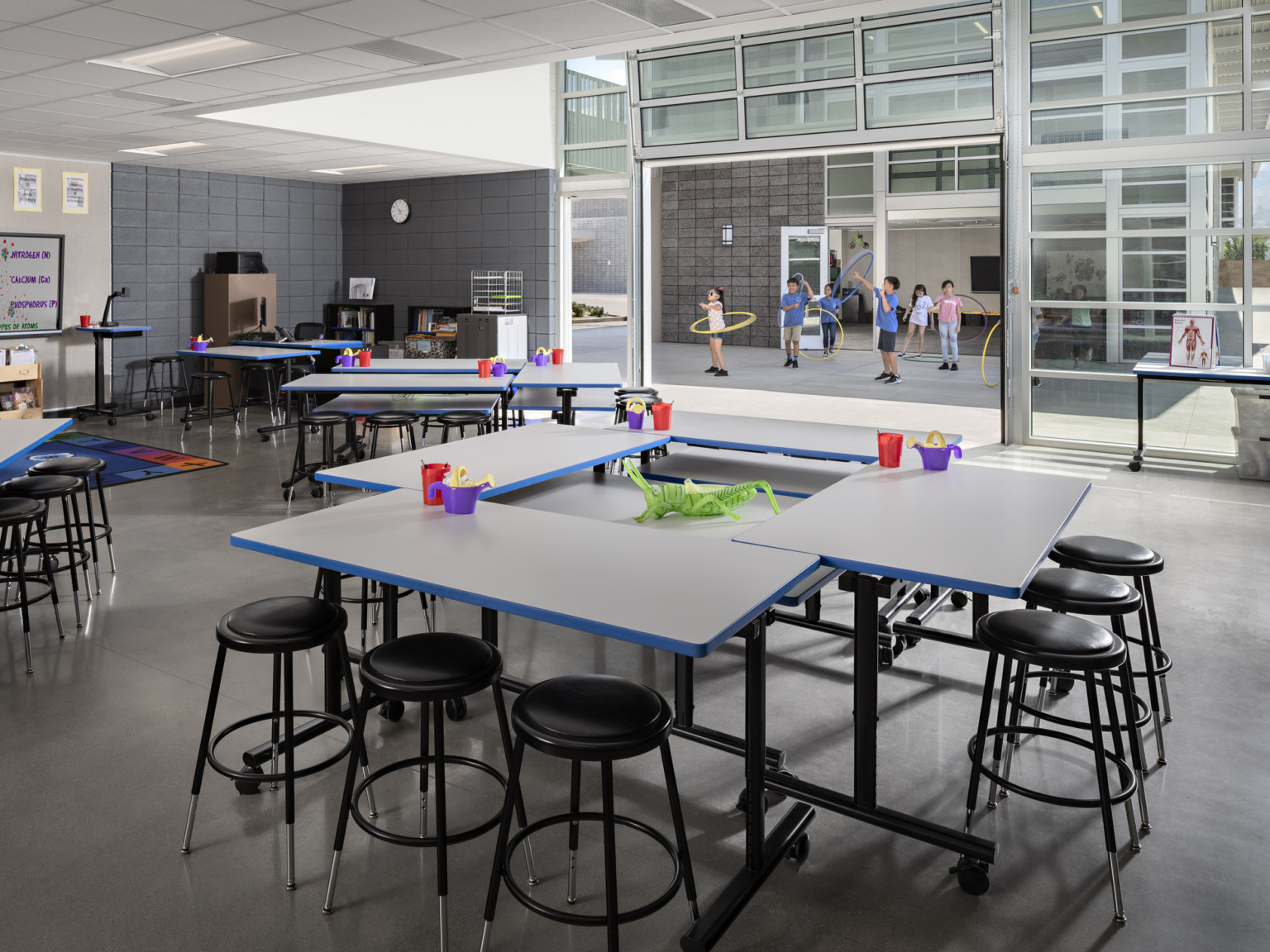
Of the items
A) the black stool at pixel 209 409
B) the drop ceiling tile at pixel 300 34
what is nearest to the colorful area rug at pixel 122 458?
the black stool at pixel 209 409

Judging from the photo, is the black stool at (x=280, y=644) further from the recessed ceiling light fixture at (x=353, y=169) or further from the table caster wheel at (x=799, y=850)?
the recessed ceiling light fixture at (x=353, y=169)

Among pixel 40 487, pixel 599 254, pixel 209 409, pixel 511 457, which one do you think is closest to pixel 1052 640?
pixel 511 457

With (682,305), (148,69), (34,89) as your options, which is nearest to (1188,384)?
(148,69)

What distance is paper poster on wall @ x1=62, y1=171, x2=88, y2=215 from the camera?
1007 cm

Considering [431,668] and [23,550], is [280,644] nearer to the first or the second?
[431,668]

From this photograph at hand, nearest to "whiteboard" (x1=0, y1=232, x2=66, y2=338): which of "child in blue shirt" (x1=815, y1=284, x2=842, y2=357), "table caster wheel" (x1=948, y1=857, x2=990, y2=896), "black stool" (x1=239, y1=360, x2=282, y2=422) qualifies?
"black stool" (x1=239, y1=360, x2=282, y2=422)

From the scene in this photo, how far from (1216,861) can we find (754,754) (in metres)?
1.29

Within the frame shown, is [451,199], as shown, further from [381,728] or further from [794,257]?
[381,728]

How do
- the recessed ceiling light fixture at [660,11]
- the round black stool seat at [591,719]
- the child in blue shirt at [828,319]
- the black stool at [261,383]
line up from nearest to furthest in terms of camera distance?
1. the round black stool seat at [591,719]
2. the recessed ceiling light fixture at [660,11]
3. the black stool at [261,383]
4. the child in blue shirt at [828,319]

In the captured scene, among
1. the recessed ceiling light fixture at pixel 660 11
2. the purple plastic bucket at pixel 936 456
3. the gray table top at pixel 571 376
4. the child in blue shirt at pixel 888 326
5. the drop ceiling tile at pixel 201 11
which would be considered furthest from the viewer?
the child in blue shirt at pixel 888 326

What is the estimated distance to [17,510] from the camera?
4039 millimetres

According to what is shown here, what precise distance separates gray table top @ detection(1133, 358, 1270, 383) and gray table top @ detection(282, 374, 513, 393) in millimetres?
5049

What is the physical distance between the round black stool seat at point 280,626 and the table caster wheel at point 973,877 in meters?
1.80

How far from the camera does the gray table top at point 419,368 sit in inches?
303
